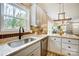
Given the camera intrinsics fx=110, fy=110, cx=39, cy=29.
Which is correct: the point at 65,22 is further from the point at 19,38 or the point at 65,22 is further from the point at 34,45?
the point at 19,38

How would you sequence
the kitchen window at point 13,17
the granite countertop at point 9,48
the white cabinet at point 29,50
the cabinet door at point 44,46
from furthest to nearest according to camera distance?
the cabinet door at point 44,46
the kitchen window at point 13,17
the white cabinet at point 29,50
the granite countertop at point 9,48

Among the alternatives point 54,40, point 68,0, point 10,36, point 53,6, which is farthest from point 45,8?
point 10,36

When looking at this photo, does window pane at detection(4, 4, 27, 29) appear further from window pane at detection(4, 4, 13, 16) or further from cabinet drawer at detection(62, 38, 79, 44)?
cabinet drawer at detection(62, 38, 79, 44)

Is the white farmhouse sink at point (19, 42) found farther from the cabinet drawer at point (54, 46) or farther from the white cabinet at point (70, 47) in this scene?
the white cabinet at point (70, 47)

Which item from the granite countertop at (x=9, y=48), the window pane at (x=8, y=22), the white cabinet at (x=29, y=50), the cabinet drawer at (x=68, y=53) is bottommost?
the cabinet drawer at (x=68, y=53)

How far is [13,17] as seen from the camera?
4.53ft

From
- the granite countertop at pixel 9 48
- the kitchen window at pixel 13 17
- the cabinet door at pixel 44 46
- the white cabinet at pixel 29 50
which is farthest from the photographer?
the cabinet door at pixel 44 46

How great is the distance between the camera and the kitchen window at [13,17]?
1319mm

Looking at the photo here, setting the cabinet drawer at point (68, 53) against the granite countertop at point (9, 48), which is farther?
the cabinet drawer at point (68, 53)

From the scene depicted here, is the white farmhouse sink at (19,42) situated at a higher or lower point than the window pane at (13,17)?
lower

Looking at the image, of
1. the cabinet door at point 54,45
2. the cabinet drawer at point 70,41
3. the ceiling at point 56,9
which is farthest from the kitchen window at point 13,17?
the cabinet drawer at point 70,41

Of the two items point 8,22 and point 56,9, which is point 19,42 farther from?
point 56,9

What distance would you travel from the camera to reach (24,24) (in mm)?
1419

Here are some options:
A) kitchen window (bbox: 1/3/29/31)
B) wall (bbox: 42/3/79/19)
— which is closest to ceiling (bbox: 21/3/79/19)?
wall (bbox: 42/3/79/19)
